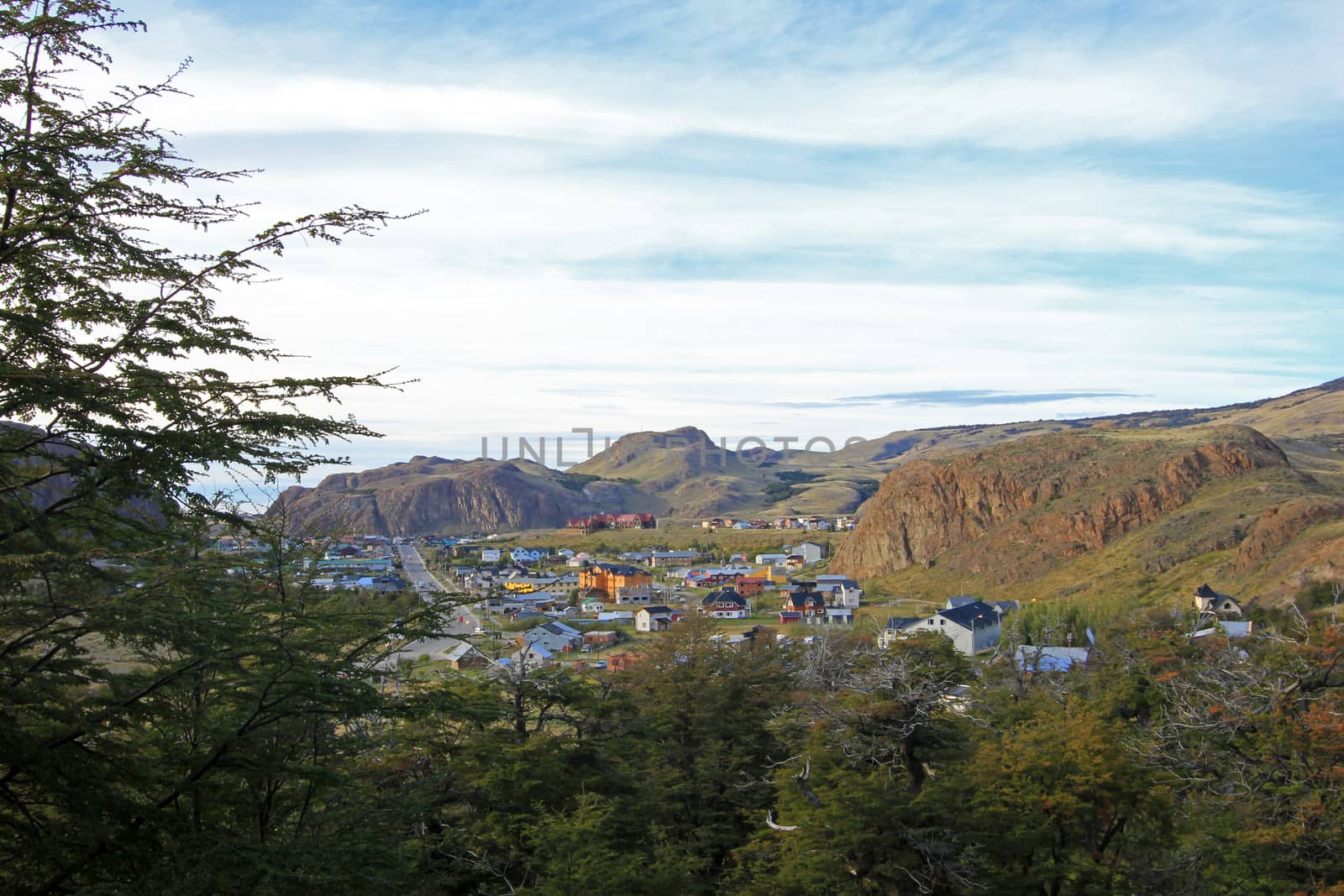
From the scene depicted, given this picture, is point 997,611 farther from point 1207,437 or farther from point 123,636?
point 123,636

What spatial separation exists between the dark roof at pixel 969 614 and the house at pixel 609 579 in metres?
28.1

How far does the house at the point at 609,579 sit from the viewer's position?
71.5 meters

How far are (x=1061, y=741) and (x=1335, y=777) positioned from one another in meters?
3.93

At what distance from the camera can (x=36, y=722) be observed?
23.7 ft

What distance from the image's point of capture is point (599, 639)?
52.0 metres

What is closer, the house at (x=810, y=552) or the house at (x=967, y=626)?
the house at (x=967, y=626)

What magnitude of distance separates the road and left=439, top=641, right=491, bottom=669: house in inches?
26.6

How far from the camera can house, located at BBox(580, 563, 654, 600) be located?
71500 millimetres

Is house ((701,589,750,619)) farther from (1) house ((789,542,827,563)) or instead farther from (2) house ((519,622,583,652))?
(1) house ((789,542,827,563))

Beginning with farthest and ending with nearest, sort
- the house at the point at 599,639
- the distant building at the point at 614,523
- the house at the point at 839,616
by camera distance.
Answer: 1. the distant building at the point at 614,523
2. the house at the point at 839,616
3. the house at the point at 599,639

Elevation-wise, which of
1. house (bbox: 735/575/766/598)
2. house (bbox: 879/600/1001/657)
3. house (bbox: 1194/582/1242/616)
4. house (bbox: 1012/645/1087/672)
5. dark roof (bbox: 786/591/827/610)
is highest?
house (bbox: 1194/582/1242/616)

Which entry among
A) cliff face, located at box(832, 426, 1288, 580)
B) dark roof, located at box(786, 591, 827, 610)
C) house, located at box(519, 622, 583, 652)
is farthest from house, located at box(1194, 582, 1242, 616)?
house, located at box(519, 622, 583, 652)

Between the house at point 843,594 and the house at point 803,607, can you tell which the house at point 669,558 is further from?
the house at point 803,607

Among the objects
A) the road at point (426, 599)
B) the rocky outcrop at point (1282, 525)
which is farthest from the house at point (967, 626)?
the road at point (426, 599)
